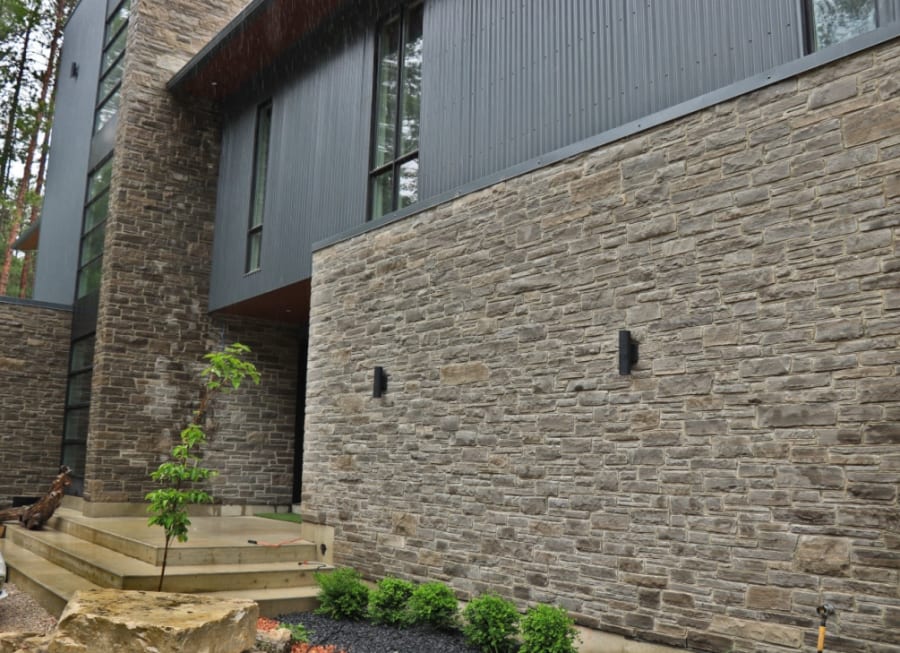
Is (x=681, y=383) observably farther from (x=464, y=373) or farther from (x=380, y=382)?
(x=380, y=382)

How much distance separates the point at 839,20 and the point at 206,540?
8.25 m

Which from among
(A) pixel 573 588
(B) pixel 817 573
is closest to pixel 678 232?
(B) pixel 817 573

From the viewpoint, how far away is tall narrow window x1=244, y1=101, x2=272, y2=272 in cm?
1266

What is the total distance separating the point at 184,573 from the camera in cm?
788

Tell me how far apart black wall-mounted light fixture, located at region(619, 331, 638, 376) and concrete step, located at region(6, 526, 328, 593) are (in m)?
4.54

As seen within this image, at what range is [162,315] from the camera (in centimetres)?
1354

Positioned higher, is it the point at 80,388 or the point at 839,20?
the point at 839,20

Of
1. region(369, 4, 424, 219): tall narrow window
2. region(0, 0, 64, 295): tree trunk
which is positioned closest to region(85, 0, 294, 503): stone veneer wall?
region(369, 4, 424, 219): tall narrow window

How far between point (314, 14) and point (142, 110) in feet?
14.7

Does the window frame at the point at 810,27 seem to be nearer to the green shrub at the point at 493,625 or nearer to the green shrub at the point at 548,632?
the green shrub at the point at 548,632

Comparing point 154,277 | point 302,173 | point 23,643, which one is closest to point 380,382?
point 302,173

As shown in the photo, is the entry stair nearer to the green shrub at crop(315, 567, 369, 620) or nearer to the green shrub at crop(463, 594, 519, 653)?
the green shrub at crop(315, 567, 369, 620)

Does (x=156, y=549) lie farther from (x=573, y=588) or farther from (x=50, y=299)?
(x=50, y=299)

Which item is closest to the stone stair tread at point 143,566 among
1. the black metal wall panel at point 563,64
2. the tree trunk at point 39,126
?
the black metal wall panel at point 563,64
